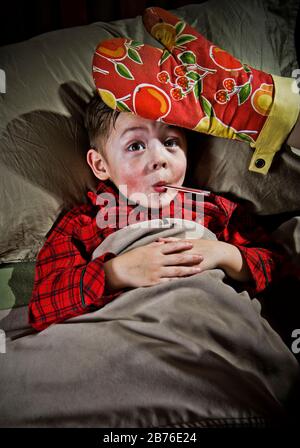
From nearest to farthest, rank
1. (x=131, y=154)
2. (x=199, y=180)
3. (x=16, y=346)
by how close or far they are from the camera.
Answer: (x=16, y=346), (x=131, y=154), (x=199, y=180)

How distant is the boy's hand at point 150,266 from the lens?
33.3 inches

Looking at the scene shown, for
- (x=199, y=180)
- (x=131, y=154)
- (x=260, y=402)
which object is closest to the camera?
(x=260, y=402)

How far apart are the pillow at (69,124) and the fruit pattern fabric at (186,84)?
0.22 feet

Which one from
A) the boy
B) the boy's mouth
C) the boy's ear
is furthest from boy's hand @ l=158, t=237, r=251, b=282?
the boy's ear

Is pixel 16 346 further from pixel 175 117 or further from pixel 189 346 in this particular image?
pixel 175 117

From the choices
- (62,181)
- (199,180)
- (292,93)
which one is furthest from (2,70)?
(292,93)

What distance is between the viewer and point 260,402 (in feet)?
2.27

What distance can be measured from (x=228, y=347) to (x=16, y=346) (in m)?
0.37

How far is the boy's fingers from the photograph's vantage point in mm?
869

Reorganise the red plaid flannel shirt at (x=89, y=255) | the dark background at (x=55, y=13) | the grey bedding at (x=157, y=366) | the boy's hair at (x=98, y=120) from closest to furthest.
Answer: the grey bedding at (x=157, y=366)
the red plaid flannel shirt at (x=89, y=255)
the boy's hair at (x=98, y=120)
the dark background at (x=55, y=13)

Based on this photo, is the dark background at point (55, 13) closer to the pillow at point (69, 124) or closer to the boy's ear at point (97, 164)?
the pillow at point (69, 124)

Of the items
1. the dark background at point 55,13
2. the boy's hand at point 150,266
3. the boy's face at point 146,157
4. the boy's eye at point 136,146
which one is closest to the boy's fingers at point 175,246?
the boy's hand at point 150,266

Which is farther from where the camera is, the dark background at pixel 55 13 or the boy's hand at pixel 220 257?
the dark background at pixel 55 13

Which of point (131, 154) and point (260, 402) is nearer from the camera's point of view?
point (260, 402)
